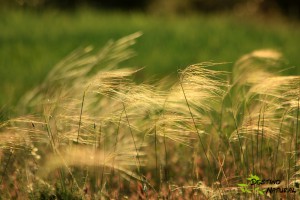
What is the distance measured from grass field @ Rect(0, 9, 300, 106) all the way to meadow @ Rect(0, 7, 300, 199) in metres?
0.02

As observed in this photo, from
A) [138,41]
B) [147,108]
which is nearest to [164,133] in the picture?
[147,108]

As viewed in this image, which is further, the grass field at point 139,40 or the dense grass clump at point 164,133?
the grass field at point 139,40

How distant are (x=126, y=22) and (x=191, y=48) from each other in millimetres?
1542

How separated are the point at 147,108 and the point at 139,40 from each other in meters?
4.45

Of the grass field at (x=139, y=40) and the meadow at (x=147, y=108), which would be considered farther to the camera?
the grass field at (x=139, y=40)

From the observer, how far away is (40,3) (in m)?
13.5

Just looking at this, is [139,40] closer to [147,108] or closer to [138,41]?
[138,41]

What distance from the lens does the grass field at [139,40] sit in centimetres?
587

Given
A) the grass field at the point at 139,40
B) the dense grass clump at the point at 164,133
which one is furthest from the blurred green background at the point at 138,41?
the dense grass clump at the point at 164,133

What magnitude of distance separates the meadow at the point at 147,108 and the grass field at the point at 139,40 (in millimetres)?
17

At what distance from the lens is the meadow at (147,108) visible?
240cm

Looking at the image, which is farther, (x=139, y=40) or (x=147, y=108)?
(x=139, y=40)

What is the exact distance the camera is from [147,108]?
96.2 inches

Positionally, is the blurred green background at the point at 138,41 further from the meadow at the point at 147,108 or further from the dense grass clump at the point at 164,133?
the dense grass clump at the point at 164,133
